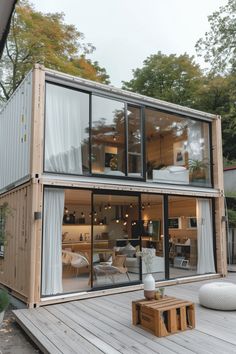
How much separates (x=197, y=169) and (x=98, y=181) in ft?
11.9

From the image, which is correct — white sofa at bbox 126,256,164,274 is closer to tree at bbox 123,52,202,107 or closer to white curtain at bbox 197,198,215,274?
white curtain at bbox 197,198,215,274

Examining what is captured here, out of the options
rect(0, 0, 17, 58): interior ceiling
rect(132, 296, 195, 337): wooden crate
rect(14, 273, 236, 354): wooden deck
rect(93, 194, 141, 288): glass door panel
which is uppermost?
rect(0, 0, 17, 58): interior ceiling

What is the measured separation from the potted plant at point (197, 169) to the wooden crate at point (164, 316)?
505cm

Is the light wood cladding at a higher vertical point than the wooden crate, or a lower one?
higher

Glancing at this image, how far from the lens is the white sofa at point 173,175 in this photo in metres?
8.56

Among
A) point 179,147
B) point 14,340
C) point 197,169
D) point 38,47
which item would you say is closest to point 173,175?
point 197,169

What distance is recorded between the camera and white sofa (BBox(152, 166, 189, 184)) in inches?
337

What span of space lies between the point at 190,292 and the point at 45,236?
346 centimetres

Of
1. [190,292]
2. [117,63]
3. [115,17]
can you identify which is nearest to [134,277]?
[190,292]

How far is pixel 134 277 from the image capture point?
7793mm

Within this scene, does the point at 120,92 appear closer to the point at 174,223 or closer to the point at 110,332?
the point at 110,332

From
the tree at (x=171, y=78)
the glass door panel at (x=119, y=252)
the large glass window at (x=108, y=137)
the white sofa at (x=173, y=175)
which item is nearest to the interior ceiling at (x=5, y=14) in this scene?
the large glass window at (x=108, y=137)

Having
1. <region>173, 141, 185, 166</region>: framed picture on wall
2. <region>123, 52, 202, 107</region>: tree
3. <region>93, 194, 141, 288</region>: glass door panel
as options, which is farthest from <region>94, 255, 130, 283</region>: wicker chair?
<region>123, 52, 202, 107</region>: tree

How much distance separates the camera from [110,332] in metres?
4.57
